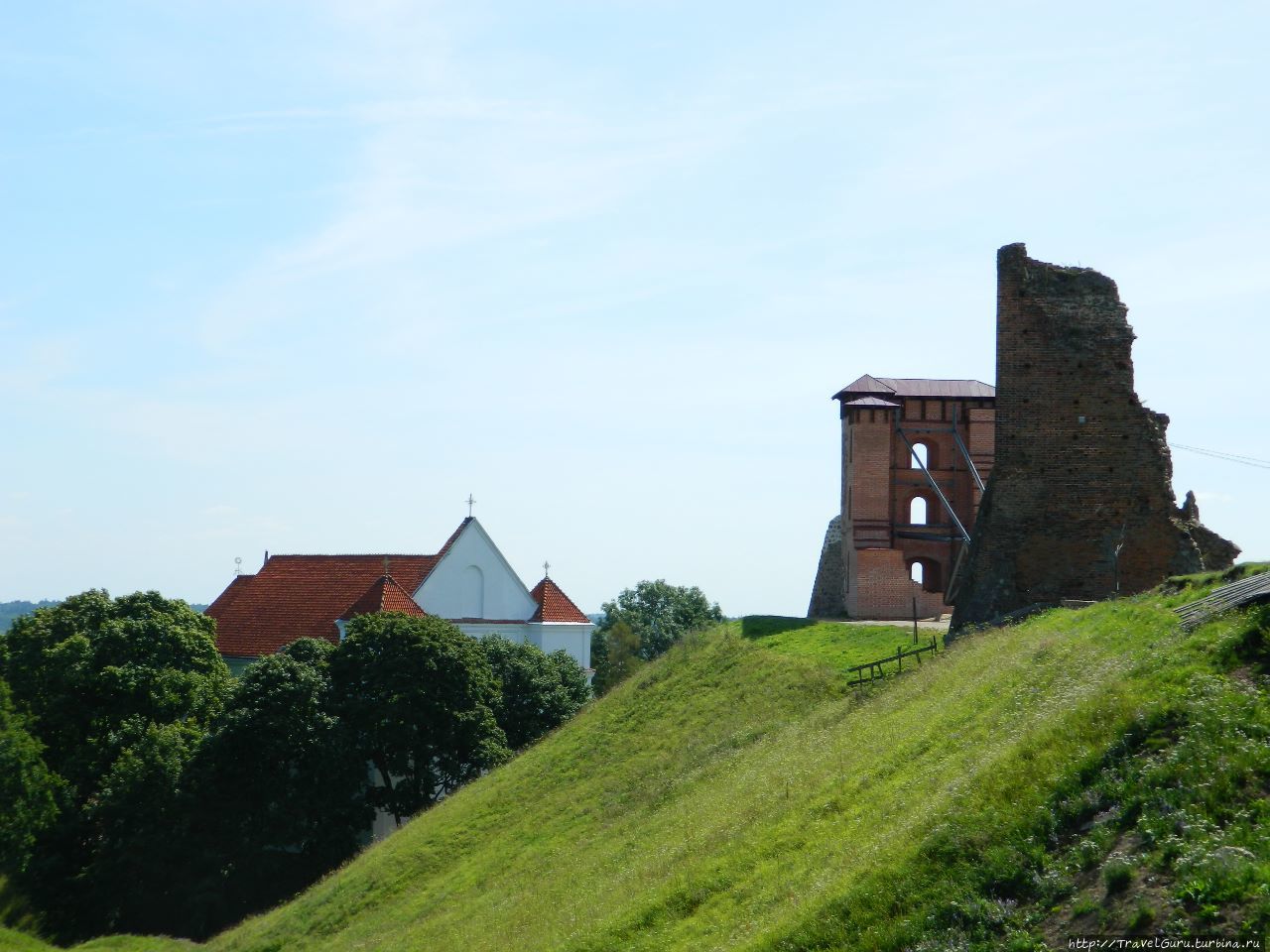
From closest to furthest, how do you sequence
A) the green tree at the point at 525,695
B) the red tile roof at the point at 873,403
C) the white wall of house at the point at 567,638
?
the red tile roof at the point at 873,403 → the green tree at the point at 525,695 → the white wall of house at the point at 567,638

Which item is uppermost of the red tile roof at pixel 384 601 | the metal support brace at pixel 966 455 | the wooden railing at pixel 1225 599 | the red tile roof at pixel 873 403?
the red tile roof at pixel 873 403

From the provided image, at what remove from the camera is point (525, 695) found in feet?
141

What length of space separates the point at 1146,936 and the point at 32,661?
128 feet

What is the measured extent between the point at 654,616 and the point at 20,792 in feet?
188

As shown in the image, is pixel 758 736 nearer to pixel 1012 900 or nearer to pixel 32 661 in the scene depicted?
pixel 1012 900

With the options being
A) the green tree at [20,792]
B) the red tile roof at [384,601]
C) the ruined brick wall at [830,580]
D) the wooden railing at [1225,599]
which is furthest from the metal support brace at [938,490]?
the green tree at [20,792]

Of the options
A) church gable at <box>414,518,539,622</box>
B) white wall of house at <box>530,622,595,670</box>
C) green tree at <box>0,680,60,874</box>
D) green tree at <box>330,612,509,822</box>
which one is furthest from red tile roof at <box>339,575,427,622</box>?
green tree at <box>0,680,60,874</box>

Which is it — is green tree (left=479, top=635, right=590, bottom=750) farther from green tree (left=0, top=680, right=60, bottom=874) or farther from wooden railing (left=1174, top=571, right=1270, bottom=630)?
wooden railing (left=1174, top=571, right=1270, bottom=630)

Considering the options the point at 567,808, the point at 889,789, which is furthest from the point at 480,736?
the point at 889,789

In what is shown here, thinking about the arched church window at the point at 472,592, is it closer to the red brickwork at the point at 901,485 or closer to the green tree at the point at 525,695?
the green tree at the point at 525,695

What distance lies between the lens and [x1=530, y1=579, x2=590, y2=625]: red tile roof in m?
52.9

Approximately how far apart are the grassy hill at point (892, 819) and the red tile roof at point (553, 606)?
2436 centimetres

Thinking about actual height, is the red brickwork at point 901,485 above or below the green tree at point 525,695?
above

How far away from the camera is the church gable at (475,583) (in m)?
52.1
